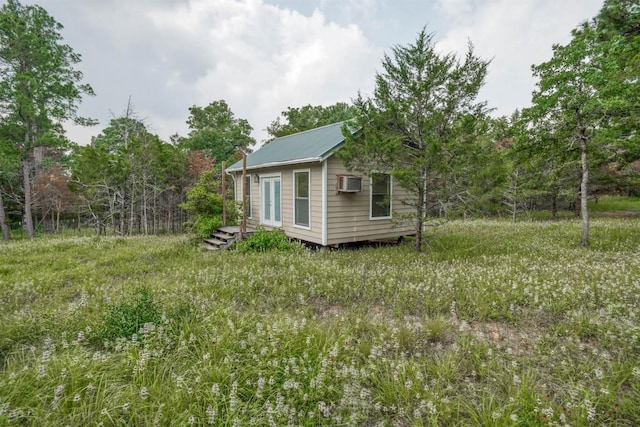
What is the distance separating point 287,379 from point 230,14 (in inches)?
475

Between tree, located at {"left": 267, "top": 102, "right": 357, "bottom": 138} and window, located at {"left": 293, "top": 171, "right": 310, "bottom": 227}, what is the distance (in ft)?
64.6

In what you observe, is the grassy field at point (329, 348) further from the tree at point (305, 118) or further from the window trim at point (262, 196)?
the tree at point (305, 118)

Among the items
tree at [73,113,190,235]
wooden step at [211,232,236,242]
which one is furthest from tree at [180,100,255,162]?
wooden step at [211,232,236,242]

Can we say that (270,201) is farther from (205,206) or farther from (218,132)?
(218,132)

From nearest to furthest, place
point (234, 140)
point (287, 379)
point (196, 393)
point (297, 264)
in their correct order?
1. point (196, 393)
2. point (287, 379)
3. point (297, 264)
4. point (234, 140)

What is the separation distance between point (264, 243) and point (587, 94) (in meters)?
9.51

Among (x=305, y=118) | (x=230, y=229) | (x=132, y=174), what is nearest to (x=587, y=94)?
(x=230, y=229)

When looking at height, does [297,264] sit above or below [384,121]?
below

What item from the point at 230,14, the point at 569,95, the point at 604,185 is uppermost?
the point at 230,14

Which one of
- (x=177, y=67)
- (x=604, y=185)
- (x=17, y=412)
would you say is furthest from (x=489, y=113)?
(x=604, y=185)

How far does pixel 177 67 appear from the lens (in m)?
13.3

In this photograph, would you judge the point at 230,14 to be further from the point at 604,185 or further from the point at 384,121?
the point at 604,185

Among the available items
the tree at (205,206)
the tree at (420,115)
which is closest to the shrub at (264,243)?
the tree at (205,206)

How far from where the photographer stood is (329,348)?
9.47 ft
